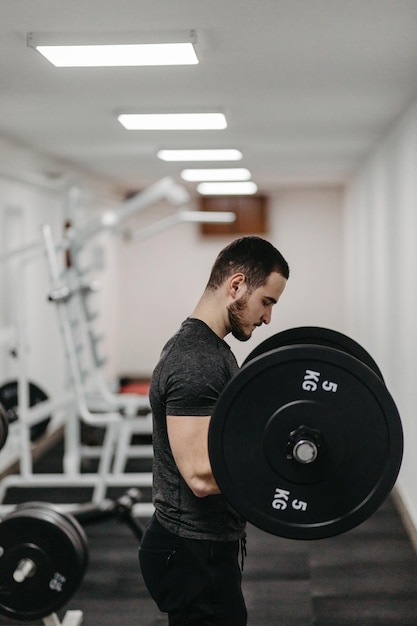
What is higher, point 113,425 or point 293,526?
point 293,526

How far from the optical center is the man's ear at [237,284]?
1567 mm

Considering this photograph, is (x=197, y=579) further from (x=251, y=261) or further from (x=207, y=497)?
(x=251, y=261)

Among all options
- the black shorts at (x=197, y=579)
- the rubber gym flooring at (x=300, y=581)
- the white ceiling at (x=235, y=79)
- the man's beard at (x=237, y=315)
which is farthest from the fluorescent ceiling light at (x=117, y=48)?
the rubber gym flooring at (x=300, y=581)

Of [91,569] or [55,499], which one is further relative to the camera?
[55,499]

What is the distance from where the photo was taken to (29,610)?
2.50m

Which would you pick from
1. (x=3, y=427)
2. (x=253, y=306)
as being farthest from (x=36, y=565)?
(x=253, y=306)

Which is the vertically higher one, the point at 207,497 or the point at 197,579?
the point at 207,497

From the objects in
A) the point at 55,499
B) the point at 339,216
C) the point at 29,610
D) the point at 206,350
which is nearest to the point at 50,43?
the point at 206,350

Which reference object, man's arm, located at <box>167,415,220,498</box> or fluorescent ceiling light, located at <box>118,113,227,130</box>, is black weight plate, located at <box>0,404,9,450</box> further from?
fluorescent ceiling light, located at <box>118,113,227,130</box>

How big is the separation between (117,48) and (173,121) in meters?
1.58

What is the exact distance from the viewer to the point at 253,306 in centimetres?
158

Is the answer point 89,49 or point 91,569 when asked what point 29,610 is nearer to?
point 91,569

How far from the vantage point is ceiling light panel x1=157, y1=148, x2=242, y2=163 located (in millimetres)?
5555

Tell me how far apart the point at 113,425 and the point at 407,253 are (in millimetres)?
1770
